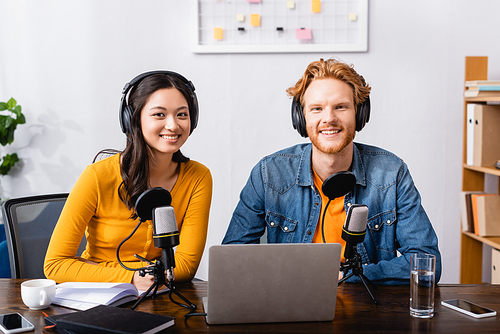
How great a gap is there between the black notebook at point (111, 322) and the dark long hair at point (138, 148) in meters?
0.49

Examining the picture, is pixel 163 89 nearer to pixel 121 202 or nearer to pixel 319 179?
pixel 121 202

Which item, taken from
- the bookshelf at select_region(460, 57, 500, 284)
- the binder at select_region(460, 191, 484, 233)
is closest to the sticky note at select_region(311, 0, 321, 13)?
the bookshelf at select_region(460, 57, 500, 284)

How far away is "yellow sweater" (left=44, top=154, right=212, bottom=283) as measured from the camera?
4.38ft

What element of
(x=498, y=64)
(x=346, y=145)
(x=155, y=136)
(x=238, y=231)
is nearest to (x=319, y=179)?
(x=346, y=145)

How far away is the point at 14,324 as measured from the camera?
0.98m

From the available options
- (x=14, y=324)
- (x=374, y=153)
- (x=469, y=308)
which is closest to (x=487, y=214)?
(x=374, y=153)

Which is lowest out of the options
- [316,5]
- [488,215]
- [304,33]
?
[488,215]

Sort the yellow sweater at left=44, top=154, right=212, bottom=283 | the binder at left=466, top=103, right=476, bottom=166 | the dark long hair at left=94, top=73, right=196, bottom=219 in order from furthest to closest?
the binder at left=466, top=103, right=476, bottom=166 → the dark long hair at left=94, top=73, right=196, bottom=219 → the yellow sweater at left=44, top=154, right=212, bottom=283

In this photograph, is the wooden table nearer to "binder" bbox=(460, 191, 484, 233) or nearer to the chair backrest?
the chair backrest

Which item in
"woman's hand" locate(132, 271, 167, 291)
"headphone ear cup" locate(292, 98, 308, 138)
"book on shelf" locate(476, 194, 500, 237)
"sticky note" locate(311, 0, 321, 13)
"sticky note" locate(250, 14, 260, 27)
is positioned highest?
"sticky note" locate(311, 0, 321, 13)

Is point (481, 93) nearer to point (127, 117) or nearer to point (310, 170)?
point (310, 170)

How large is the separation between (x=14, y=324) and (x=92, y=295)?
0.19 metres

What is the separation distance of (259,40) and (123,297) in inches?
74.4

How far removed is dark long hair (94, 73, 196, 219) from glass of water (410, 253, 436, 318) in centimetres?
83
